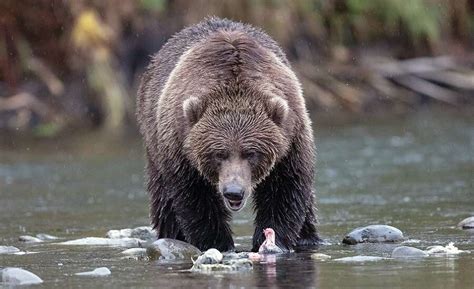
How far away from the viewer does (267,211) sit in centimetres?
781

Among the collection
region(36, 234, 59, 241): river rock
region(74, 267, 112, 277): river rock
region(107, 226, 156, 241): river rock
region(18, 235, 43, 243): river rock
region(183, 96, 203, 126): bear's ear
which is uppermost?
region(183, 96, 203, 126): bear's ear

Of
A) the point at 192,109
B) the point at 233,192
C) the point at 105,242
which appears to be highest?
the point at 192,109

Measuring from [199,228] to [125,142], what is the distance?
967 centimetres

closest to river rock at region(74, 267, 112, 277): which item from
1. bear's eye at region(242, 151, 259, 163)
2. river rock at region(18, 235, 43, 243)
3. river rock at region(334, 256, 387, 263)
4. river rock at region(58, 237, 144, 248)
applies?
bear's eye at region(242, 151, 259, 163)

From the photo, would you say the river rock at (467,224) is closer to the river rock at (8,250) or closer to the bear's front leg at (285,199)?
the bear's front leg at (285,199)

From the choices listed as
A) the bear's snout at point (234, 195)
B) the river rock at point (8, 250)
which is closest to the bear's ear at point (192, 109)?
the bear's snout at point (234, 195)

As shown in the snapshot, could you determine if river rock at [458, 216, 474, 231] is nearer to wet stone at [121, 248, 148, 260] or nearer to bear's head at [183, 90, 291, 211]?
bear's head at [183, 90, 291, 211]

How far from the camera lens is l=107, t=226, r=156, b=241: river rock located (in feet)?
28.8

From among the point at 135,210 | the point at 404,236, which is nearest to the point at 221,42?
the point at 404,236

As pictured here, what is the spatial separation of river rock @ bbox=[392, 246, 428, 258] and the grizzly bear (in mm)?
943

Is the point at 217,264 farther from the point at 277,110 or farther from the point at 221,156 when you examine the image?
the point at 277,110

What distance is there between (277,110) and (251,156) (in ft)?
1.08

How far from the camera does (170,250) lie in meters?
7.41

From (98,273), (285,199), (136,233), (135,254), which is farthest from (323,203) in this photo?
(98,273)
